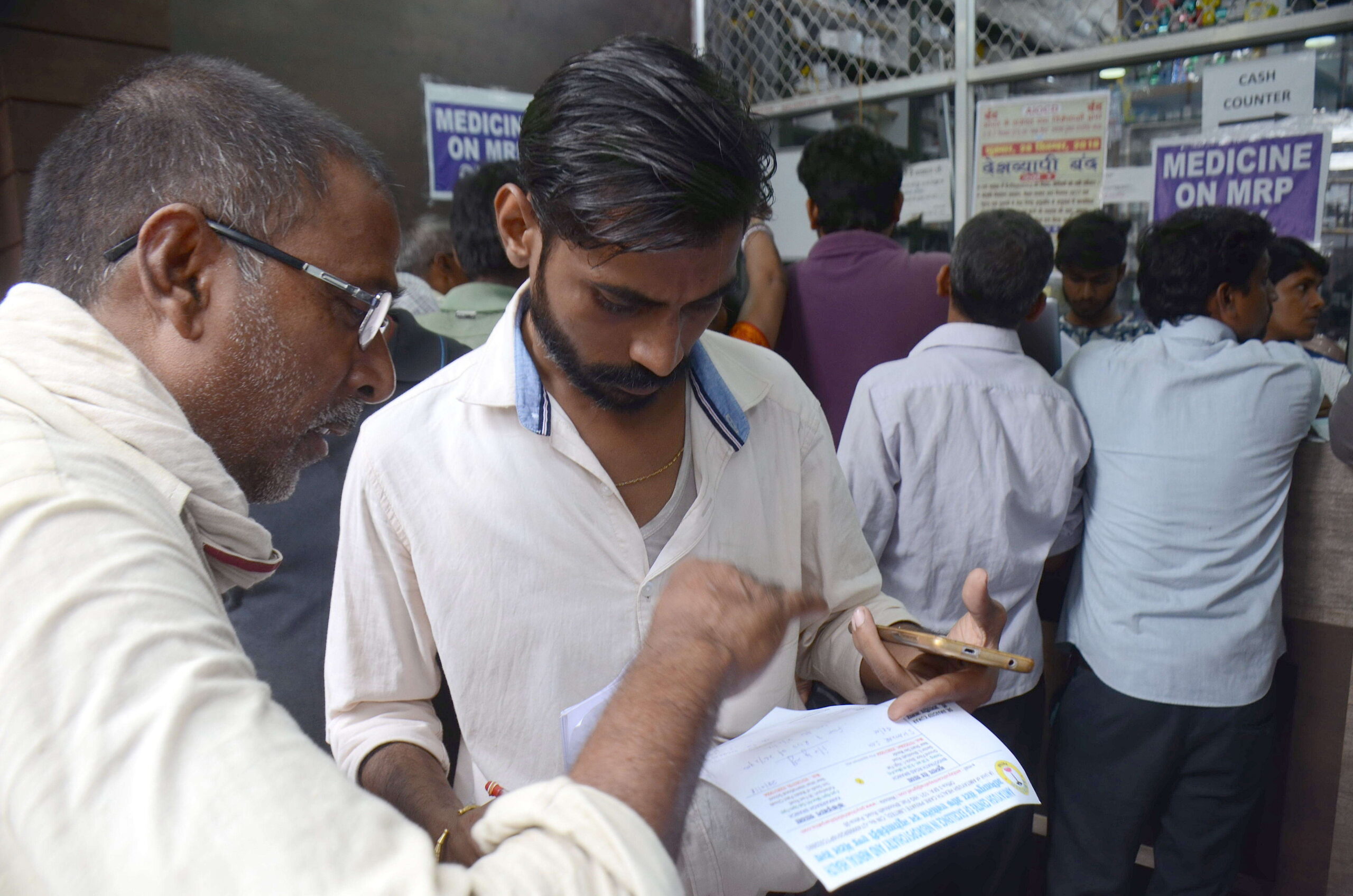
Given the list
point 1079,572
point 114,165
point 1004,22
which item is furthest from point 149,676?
point 1004,22

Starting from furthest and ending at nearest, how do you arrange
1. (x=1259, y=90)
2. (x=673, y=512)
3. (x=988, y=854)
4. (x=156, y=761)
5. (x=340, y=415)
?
(x=1259, y=90)
(x=988, y=854)
(x=673, y=512)
(x=340, y=415)
(x=156, y=761)

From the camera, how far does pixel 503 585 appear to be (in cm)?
129

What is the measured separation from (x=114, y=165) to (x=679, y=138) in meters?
0.69

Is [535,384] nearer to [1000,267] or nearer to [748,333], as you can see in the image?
[748,333]

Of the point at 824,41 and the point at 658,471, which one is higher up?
the point at 824,41

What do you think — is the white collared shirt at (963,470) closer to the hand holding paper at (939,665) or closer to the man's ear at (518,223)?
the hand holding paper at (939,665)

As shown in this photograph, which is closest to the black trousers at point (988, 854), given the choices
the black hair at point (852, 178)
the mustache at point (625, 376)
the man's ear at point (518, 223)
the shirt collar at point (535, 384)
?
the shirt collar at point (535, 384)

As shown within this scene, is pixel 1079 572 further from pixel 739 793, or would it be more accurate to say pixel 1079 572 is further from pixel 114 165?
pixel 114 165

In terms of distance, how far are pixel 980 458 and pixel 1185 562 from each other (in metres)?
0.62

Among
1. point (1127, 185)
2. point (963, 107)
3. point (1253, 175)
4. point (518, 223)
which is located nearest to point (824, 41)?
point (963, 107)

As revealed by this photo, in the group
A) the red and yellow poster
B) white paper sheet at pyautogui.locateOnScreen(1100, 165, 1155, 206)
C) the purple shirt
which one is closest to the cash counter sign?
white paper sheet at pyautogui.locateOnScreen(1100, 165, 1155, 206)

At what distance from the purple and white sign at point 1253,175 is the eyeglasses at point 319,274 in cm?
266

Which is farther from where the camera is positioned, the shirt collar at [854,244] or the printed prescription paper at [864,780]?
the shirt collar at [854,244]

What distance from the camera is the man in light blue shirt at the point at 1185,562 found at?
7.44 ft
